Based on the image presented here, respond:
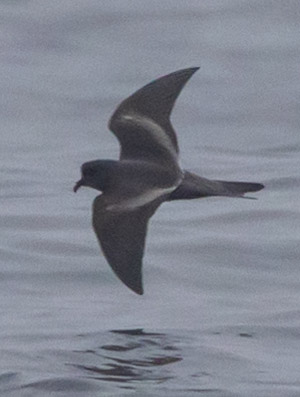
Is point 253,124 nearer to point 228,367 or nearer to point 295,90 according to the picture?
point 295,90

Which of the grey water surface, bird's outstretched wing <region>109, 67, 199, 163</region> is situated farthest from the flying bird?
the grey water surface

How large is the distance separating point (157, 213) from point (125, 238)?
4.53 m

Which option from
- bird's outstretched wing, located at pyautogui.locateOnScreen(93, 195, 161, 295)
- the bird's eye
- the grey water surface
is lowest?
the grey water surface

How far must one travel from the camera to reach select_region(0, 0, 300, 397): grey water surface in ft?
24.9

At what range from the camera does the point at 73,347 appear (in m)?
7.80

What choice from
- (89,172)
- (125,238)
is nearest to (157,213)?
(89,172)

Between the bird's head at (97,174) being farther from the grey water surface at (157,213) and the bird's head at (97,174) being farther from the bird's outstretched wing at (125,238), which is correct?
the grey water surface at (157,213)

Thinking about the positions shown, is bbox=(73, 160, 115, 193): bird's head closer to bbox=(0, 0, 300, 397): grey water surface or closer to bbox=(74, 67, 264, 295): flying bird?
bbox=(74, 67, 264, 295): flying bird

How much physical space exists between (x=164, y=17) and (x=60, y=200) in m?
5.43

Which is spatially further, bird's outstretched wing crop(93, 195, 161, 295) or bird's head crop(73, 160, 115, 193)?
bird's head crop(73, 160, 115, 193)

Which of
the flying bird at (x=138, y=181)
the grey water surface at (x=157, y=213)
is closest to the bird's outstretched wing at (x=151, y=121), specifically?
the flying bird at (x=138, y=181)

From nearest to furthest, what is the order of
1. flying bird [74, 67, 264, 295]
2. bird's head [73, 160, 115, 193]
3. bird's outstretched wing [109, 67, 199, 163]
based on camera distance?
flying bird [74, 67, 264, 295], bird's head [73, 160, 115, 193], bird's outstretched wing [109, 67, 199, 163]

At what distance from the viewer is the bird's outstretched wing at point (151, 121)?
7.94m

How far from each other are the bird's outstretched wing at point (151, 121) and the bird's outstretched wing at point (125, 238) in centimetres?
87
